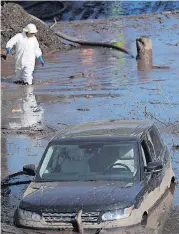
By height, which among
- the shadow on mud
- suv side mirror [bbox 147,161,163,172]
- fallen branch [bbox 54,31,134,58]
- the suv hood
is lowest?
the shadow on mud

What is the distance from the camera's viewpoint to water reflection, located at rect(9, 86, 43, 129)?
19647mm

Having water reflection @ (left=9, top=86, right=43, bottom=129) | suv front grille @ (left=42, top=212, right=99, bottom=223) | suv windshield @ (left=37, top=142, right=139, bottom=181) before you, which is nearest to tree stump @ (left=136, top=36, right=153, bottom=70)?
water reflection @ (left=9, top=86, right=43, bottom=129)

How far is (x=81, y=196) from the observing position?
10656 millimetres

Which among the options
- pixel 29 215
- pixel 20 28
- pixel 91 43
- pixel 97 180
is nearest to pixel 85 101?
pixel 97 180

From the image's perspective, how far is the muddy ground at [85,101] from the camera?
15.0 meters

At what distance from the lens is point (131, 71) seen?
28.0m

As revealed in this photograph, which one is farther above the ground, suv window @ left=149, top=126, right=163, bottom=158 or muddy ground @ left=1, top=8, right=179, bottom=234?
suv window @ left=149, top=126, right=163, bottom=158

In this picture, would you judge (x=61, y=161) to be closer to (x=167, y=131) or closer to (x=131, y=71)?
(x=167, y=131)

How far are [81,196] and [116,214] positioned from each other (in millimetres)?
558

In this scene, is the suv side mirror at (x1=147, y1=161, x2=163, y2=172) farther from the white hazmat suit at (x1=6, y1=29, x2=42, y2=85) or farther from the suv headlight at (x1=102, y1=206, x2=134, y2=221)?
the white hazmat suit at (x1=6, y1=29, x2=42, y2=85)

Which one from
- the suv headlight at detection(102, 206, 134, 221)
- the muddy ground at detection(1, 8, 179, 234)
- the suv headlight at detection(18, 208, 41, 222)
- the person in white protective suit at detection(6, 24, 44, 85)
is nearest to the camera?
the suv headlight at detection(102, 206, 134, 221)

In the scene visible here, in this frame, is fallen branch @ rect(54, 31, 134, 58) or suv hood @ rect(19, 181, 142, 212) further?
fallen branch @ rect(54, 31, 134, 58)

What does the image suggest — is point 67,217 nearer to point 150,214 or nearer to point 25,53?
point 150,214

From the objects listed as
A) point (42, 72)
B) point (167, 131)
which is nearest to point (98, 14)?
point (42, 72)
